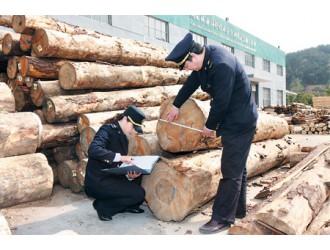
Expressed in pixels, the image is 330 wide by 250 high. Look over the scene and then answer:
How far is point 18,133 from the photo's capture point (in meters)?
4.60

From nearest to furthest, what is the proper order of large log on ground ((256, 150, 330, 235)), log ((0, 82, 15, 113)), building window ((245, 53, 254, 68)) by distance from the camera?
large log on ground ((256, 150, 330, 235)), log ((0, 82, 15, 113)), building window ((245, 53, 254, 68))

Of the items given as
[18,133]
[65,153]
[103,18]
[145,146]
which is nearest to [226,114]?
[145,146]

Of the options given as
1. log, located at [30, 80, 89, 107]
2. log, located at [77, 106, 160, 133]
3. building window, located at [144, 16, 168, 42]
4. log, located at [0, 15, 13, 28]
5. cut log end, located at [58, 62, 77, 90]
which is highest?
building window, located at [144, 16, 168, 42]

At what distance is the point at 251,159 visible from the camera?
209 inches

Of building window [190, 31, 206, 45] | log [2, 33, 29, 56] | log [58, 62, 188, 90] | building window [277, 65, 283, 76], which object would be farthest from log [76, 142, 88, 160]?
building window [277, 65, 283, 76]

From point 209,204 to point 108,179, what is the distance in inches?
59.6

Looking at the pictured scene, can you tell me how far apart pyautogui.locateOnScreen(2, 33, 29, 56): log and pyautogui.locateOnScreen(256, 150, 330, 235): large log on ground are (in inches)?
213

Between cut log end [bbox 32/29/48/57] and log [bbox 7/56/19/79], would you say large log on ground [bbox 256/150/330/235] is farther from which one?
log [bbox 7/56/19/79]

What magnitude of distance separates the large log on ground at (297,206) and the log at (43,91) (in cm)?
423

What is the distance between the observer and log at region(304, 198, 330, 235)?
3095 mm

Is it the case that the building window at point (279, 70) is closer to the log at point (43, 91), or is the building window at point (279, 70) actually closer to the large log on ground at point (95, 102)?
the large log on ground at point (95, 102)

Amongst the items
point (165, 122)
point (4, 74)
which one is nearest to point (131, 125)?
point (165, 122)

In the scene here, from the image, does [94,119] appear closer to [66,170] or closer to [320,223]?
[66,170]
